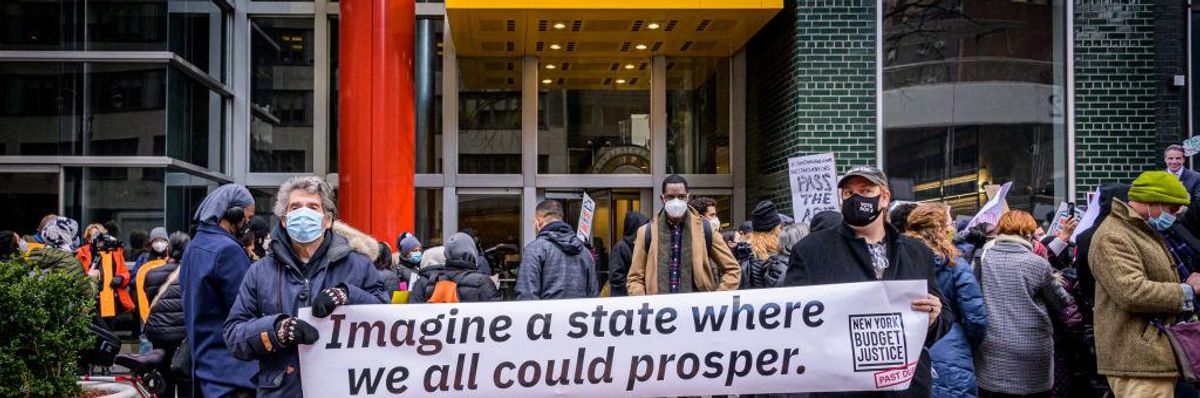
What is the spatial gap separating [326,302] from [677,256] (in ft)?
12.0

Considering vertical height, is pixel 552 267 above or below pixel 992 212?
below

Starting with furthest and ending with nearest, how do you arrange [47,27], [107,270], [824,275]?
[47,27], [107,270], [824,275]

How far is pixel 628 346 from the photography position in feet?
16.1

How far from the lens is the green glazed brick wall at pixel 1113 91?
1222 cm

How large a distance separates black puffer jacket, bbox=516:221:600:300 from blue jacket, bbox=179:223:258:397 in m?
2.98

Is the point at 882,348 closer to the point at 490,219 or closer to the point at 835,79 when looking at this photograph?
the point at 835,79

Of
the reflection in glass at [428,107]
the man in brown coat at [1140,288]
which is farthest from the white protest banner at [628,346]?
the reflection in glass at [428,107]

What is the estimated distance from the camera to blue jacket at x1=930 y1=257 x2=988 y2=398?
5.45 m

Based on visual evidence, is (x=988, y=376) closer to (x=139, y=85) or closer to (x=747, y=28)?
(x=747, y=28)

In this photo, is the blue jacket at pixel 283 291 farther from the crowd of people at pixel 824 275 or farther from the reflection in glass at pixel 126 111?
the reflection in glass at pixel 126 111

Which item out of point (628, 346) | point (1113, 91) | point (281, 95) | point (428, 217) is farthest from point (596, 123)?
point (628, 346)

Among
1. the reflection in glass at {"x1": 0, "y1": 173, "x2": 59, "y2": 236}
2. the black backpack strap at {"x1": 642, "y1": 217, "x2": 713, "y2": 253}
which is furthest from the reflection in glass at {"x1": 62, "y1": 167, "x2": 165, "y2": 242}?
the black backpack strap at {"x1": 642, "y1": 217, "x2": 713, "y2": 253}

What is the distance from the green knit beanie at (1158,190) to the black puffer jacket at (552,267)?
367 cm

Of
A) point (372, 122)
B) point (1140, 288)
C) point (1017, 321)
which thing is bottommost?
point (1017, 321)
